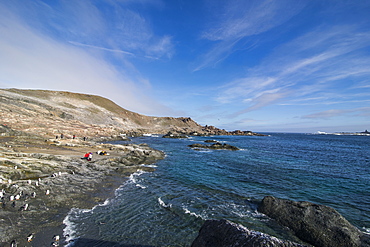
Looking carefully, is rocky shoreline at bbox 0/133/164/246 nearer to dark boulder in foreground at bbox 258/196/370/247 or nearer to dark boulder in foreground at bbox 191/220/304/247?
dark boulder in foreground at bbox 191/220/304/247

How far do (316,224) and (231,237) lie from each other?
28.4ft

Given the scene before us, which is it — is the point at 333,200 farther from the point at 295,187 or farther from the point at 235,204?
the point at 235,204

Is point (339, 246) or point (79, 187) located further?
point (79, 187)

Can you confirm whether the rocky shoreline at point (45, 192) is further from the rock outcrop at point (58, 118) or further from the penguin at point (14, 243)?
the rock outcrop at point (58, 118)

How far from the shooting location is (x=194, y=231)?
36.9ft

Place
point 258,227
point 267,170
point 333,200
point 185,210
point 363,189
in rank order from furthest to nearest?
point 267,170, point 363,189, point 333,200, point 185,210, point 258,227

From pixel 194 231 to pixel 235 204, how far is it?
19.4 ft

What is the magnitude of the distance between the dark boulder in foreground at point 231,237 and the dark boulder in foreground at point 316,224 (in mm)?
7020

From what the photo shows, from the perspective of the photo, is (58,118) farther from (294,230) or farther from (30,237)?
(294,230)

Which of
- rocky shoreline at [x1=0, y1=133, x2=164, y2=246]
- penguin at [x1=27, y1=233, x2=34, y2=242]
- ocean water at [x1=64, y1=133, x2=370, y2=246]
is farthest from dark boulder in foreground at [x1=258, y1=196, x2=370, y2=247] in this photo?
penguin at [x1=27, y1=233, x2=34, y2=242]

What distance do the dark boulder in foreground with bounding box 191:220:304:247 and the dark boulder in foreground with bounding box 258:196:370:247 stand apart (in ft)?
23.0

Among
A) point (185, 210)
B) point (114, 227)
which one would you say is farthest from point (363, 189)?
point (114, 227)

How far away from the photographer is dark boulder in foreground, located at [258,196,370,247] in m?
9.89

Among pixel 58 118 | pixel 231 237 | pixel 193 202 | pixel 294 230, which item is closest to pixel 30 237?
pixel 231 237
